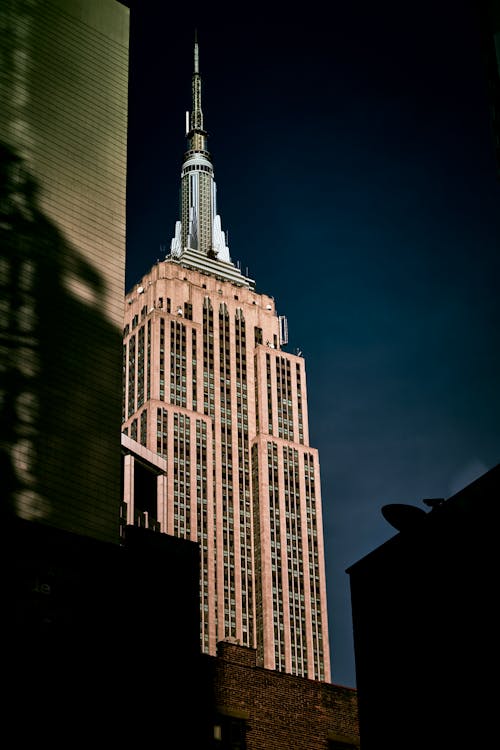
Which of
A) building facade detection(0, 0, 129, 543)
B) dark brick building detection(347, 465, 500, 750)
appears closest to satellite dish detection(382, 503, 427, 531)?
dark brick building detection(347, 465, 500, 750)

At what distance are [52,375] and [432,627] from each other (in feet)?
277

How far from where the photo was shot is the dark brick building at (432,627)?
131ft

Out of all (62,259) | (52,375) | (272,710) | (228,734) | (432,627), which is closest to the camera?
(432,627)

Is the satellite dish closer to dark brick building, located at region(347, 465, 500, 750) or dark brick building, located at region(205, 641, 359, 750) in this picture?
dark brick building, located at region(347, 465, 500, 750)

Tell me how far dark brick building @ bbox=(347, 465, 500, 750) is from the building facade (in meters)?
68.2

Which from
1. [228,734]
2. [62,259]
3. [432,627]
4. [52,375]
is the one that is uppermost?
[62,259]

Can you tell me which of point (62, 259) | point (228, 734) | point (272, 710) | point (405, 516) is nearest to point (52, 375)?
point (62, 259)

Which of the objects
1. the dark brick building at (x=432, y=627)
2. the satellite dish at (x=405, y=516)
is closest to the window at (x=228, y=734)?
the dark brick building at (x=432, y=627)

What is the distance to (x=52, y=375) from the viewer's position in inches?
4803

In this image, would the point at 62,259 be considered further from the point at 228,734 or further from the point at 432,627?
the point at 432,627

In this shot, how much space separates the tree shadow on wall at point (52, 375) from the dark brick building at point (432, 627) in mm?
69938

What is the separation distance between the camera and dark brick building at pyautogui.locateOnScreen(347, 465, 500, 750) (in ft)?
131

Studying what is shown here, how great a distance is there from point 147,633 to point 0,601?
30.3ft

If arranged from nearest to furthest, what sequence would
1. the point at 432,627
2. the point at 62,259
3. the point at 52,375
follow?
the point at 432,627 < the point at 52,375 < the point at 62,259
